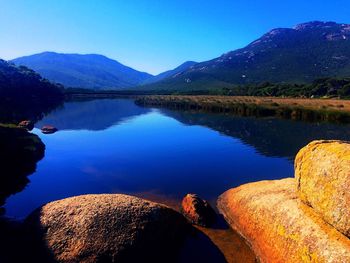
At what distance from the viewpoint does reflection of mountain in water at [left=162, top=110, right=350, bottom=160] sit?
50691 mm

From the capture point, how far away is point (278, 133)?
63.6 meters

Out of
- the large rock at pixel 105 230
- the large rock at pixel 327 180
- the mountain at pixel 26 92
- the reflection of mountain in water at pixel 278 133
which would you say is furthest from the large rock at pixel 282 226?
the mountain at pixel 26 92

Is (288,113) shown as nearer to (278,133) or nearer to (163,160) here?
(278,133)

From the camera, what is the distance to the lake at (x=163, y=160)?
30541 mm

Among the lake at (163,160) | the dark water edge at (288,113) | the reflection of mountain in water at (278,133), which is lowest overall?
the lake at (163,160)

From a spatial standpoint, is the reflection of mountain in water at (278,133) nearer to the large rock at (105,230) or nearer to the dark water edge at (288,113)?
the dark water edge at (288,113)

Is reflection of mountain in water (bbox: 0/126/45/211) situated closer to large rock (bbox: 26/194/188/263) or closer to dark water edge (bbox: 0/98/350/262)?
dark water edge (bbox: 0/98/350/262)

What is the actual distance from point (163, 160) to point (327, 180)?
29.2 m

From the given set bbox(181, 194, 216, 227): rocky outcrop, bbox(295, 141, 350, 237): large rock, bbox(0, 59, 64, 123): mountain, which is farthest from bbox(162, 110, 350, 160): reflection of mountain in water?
bbox(0, 59, 64, 123): mountain

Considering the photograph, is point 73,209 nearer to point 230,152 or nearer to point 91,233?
point 91,233

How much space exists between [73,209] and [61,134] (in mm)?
51306

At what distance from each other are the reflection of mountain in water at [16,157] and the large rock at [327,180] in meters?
23.1

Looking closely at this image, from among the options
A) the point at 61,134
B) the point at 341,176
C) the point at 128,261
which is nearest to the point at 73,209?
the point at 128,261

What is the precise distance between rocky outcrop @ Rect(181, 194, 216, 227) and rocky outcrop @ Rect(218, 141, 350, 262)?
1.91 m
